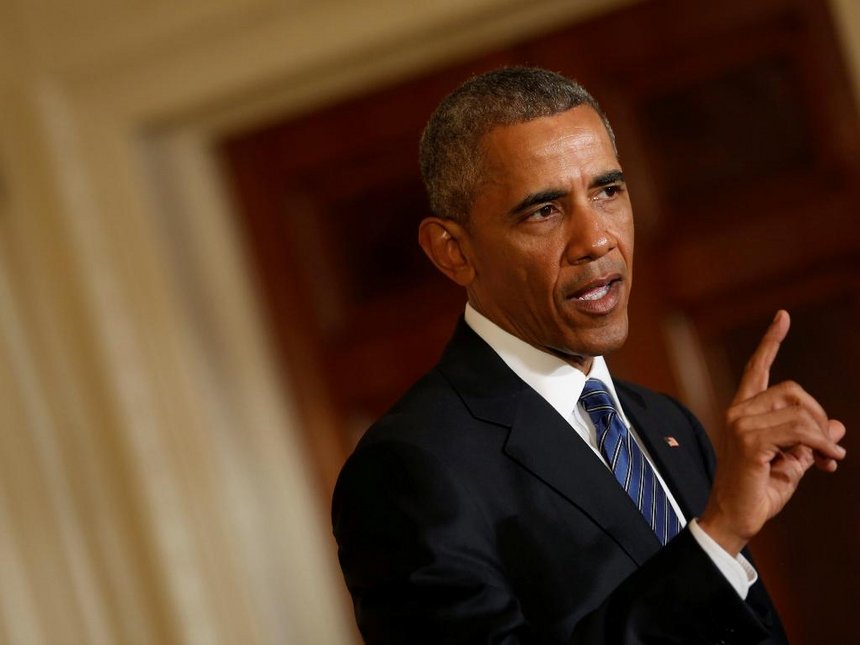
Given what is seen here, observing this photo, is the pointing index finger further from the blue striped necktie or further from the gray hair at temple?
the gray hair at temple

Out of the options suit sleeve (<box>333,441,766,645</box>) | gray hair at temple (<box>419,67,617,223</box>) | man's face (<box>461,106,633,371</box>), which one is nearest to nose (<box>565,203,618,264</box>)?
man's face (<box>461,106,633,371</box>)

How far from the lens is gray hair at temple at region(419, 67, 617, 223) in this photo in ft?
4.43

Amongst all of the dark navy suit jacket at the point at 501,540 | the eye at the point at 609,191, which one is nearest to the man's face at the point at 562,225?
the eye at the point at 609,191

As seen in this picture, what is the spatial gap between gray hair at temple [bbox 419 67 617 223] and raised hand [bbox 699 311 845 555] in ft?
1.17

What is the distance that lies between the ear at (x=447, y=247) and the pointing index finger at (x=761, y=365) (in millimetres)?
321

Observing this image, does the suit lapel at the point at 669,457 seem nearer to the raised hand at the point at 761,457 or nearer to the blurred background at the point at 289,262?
the raised hand at the point at 761,457

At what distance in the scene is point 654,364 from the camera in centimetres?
335

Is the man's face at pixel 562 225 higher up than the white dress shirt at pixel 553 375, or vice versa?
the man's face at pixel 562 225

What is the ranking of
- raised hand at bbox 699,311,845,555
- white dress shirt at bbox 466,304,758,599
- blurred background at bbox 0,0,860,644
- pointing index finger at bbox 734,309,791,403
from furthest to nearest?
blurred background at bbox 0,0,860,644, white dress shirt at bbox 466,304,758,599, pointing index finger at bbox 734,309,791,403, raised hand at bbox 699,311,845,555

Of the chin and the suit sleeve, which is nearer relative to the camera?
the suit sleeve

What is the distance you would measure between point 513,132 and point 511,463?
13.4 inches

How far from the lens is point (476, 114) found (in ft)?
4.49

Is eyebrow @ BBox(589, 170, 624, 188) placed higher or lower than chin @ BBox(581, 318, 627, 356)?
higher

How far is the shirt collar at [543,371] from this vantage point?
1.44 m
